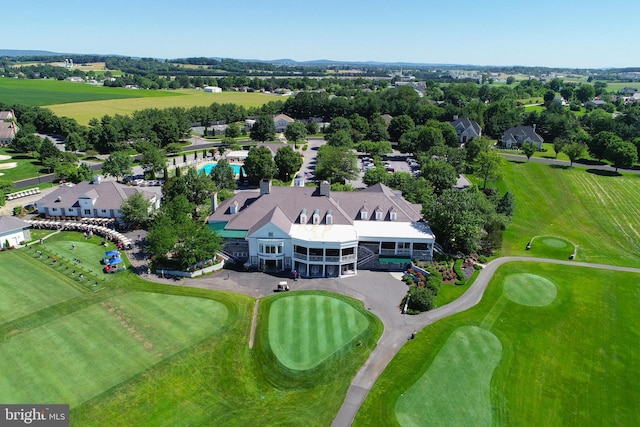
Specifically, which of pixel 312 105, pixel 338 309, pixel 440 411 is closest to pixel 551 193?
pixel 338 309

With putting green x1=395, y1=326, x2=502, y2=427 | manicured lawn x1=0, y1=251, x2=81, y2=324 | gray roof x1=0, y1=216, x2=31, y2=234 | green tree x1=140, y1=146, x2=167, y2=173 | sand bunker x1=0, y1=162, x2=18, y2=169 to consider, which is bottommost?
putting green x1=395, y1=326, x2=502, y2=427

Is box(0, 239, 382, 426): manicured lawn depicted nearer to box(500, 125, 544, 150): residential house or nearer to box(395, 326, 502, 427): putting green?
box(395, 326, 502, 427): putting green

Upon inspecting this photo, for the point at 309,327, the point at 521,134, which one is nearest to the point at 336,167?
the point at 309,327

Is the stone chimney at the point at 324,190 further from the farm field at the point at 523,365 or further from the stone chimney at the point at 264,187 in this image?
the farm field at the point at 523,365

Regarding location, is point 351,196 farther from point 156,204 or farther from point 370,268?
point 156,204

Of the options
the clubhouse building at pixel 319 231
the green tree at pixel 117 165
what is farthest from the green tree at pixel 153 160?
the clubhouse building at pixel 319 231

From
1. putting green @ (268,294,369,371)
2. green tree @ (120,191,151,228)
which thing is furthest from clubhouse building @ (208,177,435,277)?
green tree @ (120,191,151,228)
